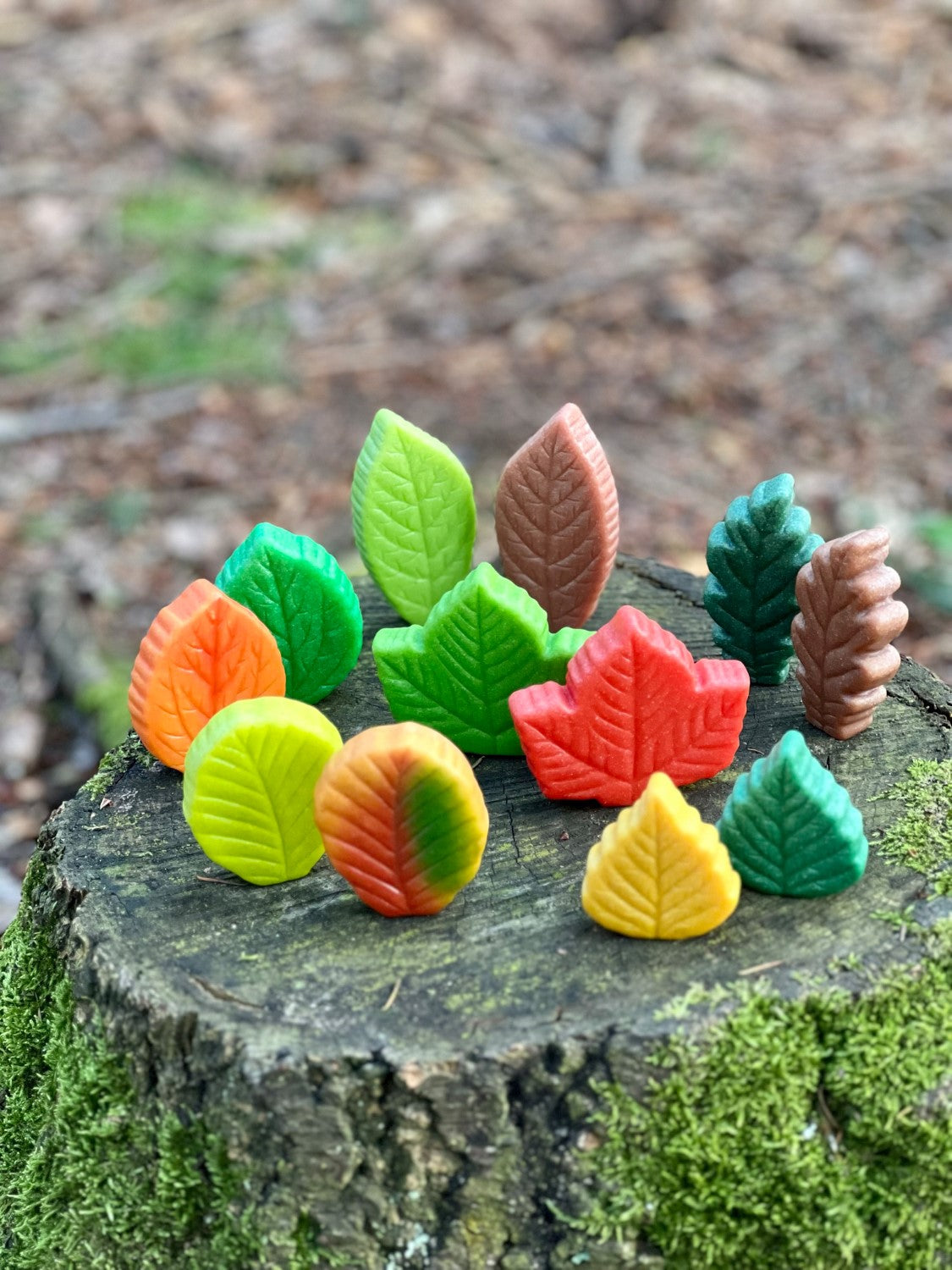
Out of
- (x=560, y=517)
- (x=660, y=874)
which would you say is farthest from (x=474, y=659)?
(x=660, y=874)

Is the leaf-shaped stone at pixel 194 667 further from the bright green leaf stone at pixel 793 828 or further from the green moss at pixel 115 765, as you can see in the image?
the bright green leaf stone at pixel 793 828

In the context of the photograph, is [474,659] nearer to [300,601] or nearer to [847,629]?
[300,601]

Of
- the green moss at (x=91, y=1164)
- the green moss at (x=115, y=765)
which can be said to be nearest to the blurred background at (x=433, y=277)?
the green moss at (x=115, y=765)

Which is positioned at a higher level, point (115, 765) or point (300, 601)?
point (300, 601)

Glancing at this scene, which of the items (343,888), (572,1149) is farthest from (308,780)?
(572,1149)

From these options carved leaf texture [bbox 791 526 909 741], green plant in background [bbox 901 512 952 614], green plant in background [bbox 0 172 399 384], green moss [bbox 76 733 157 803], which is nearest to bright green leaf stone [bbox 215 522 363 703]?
green moss [bbox 76 733 157 803]

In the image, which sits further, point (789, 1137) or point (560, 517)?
point (560, 517)
